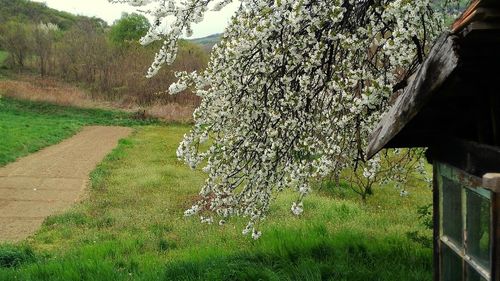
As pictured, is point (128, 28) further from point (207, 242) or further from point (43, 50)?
point (207, 242)

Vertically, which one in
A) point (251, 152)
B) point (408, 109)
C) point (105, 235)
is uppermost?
point (408, 109)

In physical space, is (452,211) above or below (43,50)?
below

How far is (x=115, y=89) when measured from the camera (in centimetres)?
4803

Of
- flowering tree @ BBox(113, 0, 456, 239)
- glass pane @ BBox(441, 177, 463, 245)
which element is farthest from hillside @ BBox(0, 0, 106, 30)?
glass pane @ BBox(441, 177, 463, 245)

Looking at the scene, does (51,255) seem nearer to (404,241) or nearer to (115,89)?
(404,241)

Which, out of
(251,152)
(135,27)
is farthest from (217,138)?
(135,27)

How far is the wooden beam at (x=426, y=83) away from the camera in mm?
2660

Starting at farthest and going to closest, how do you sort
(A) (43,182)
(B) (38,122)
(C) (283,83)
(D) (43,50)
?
(D) (43,50) → (B) (38,122) → (A) (43,182) → (C) (283,83)

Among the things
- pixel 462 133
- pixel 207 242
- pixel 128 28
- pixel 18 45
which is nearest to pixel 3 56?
pixel 18 45

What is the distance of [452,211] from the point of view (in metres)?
3.85

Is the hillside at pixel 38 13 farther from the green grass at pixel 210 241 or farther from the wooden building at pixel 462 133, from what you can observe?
the wooden building at pixel 462 133

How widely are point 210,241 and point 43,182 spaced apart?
9.82m

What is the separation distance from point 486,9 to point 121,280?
6061 millimetres

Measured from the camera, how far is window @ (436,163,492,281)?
3.28 meters
